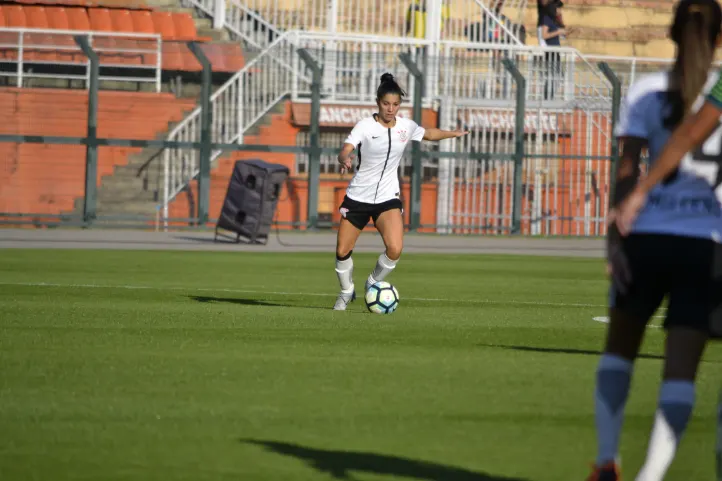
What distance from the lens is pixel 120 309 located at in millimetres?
13219

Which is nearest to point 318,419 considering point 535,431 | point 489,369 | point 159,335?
point 535,431

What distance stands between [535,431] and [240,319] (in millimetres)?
5695

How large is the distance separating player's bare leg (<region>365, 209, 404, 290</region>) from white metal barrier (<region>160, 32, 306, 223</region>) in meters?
15.4

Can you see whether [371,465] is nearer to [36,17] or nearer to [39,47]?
[39,47]

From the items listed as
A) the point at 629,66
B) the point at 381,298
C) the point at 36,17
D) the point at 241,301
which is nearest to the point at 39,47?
the point at 36,17

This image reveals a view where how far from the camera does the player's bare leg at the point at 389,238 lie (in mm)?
13539

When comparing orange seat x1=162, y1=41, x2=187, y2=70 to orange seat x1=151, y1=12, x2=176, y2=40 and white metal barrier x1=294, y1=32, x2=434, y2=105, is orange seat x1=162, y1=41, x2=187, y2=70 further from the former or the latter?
orange seat x1=151, y1=12, x2=176, y2=40

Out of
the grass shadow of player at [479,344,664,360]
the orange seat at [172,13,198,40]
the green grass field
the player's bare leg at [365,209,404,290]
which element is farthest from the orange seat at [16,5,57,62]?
the grass shadow of player at [479,344,664,360]

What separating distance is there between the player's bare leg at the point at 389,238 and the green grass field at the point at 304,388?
1.46 feet

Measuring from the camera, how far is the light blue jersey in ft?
17.4

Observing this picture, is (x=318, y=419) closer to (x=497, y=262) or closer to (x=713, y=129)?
(x=713, y=129)

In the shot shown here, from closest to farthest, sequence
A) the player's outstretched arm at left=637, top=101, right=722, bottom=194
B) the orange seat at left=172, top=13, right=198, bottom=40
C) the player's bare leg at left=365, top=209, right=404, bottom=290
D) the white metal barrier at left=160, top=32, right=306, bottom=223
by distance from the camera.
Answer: the player's outstretched arm at left=637, top=101, right=722, bottom=194 → the player's bare leg at left=365, top=209, right=404, bottom=290 → the white metal barrier at left=160, top=32, right=306, bottom=223 → the orange seat at left=172, top=13, right=198, bottom=40

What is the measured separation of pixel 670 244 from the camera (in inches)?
207

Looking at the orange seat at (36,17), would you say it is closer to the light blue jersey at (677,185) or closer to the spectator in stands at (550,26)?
the spectator in stands at (550,26)
